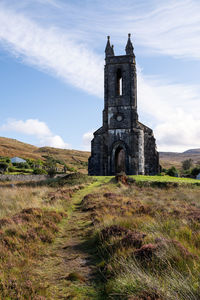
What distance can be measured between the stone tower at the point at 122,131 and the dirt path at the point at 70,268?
82.3ft

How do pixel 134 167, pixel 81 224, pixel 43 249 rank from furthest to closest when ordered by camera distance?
pixel 134 167 < pixel 81 224 < pixel 43 249

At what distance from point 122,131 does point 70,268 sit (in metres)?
29.0

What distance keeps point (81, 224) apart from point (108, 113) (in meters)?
26.3

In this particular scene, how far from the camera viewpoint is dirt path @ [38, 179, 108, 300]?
14.5ft

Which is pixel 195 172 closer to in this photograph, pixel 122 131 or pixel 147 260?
pixel 122 131

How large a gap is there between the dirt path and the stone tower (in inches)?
988

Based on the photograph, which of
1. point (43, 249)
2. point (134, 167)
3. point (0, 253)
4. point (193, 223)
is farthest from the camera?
point (134, 167)

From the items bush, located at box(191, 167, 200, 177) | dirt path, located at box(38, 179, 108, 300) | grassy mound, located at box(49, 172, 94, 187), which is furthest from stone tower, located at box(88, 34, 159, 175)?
dirt path, located at box(38, 179, 108, 300)

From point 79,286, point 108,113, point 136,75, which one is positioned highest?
point 136,75

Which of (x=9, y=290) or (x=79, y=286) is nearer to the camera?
(x=9, y=290)

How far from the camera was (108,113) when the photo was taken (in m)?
34.7

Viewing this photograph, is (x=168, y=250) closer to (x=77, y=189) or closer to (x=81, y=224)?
(x=81, y=224)

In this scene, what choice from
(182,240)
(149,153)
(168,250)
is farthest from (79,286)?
(149,153)

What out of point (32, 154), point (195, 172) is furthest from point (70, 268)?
point (32, 154)
